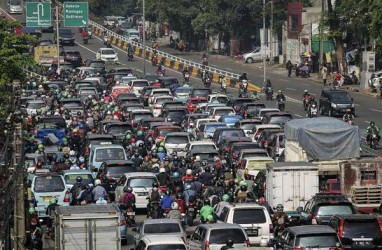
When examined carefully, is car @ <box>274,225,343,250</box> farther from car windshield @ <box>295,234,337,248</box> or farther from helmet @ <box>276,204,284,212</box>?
helmet @ <box>276,204,284,212</box>

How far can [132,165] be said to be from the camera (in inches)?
1674

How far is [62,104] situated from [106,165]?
20843 mm

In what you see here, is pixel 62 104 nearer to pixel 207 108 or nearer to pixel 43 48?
pixel 207 108

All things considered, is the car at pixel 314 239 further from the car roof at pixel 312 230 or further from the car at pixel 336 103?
the car at pixel 336 103

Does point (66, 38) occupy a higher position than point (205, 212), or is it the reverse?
point (66, 38)

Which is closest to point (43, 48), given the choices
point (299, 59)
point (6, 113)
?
point (299, 59)

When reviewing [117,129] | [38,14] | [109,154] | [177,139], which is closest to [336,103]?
[117,129]

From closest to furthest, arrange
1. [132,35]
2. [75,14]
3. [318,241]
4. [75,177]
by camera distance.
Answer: [318,241]
[75,177]
[75,14]
[132,35]

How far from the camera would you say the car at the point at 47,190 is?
125 feet

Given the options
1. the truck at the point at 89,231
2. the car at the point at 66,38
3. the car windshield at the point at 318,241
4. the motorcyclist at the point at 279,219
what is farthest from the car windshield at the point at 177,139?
the car at the point at 66,38

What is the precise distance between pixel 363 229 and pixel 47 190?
35.4 feet

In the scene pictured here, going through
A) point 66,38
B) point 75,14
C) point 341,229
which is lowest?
point 341,229

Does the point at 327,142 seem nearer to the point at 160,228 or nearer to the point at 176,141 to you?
the point at 176,141

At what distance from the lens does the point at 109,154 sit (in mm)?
45625
